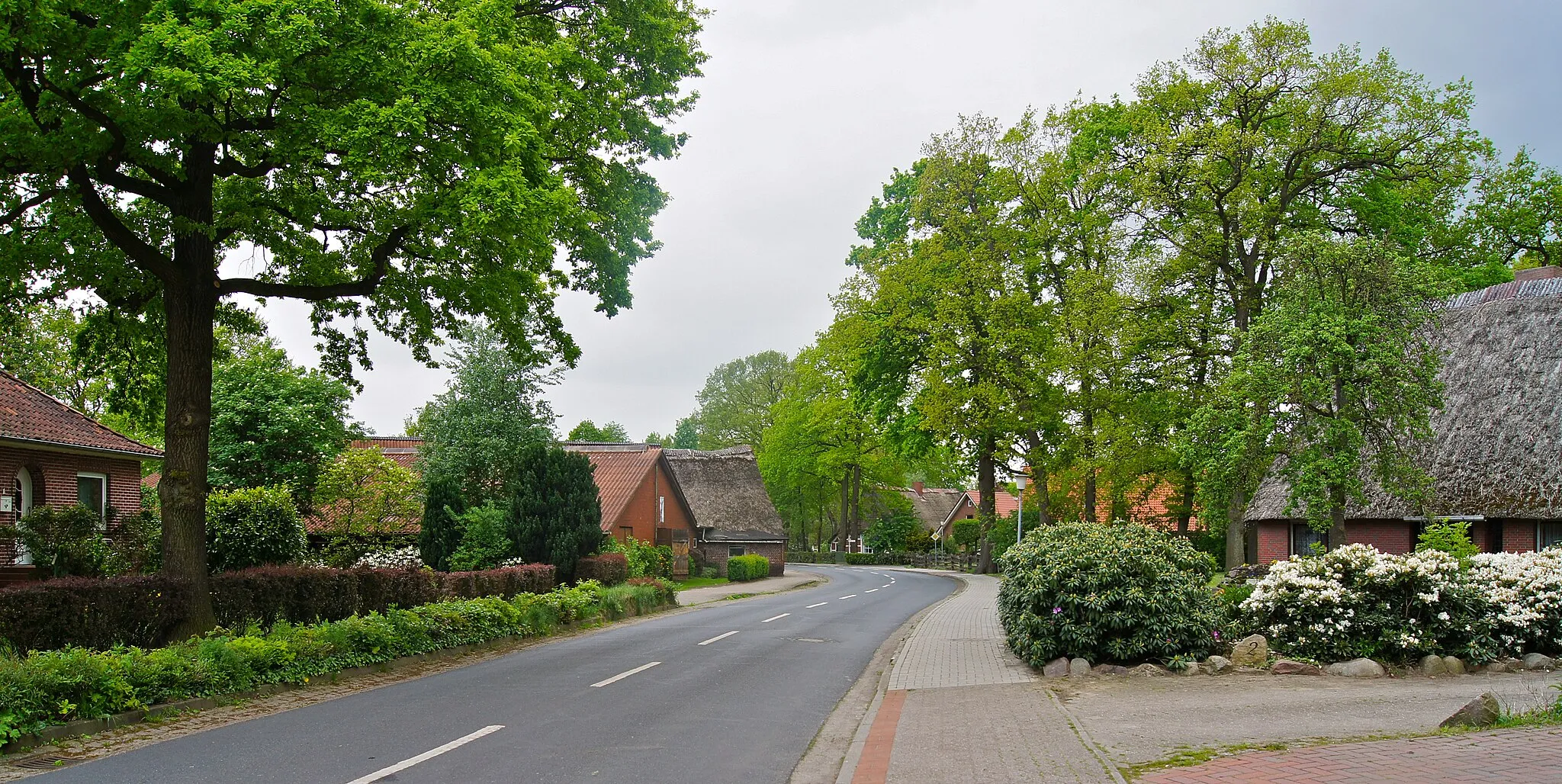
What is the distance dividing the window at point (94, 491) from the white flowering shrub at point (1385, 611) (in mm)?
24454

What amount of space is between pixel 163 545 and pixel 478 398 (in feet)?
64.5

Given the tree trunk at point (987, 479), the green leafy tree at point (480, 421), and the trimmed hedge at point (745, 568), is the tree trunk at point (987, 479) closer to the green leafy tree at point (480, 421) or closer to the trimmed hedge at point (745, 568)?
the trimmed hedge at point (745, 568)

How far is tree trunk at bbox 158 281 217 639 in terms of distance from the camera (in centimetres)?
1267

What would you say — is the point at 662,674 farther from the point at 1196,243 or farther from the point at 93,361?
the point at 1196,243

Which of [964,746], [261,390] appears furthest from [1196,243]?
[261,390]

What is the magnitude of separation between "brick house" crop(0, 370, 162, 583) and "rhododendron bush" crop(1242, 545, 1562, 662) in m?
22.8

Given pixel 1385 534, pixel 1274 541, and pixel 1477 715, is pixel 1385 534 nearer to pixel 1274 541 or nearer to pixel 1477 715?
pixel 1274 541

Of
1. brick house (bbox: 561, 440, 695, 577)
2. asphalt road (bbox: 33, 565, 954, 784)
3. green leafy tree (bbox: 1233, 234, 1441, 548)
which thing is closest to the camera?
asphalt road (bbox: 33, 565, 954, 784)

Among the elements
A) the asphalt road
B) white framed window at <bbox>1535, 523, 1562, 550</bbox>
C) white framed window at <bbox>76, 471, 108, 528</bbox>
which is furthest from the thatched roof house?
white framed window at <bbox>76, 471, 108, 528</bbox>

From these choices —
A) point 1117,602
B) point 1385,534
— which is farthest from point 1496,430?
point 1117,602

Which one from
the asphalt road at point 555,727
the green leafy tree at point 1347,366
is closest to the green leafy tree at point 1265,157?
the green leafy tree at point 1347,366

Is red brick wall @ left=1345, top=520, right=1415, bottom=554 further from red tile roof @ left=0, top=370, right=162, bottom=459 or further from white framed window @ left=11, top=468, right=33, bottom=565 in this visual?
white framed window @ left=11, top=468, right=33, bottom=565

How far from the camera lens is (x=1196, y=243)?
96.0 feet

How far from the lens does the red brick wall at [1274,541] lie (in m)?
33.3
